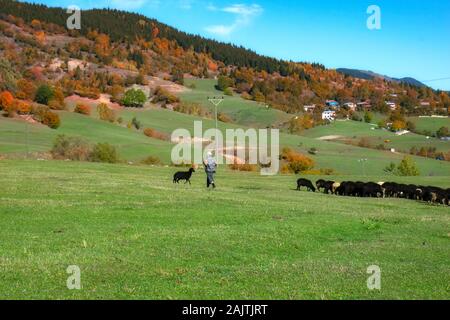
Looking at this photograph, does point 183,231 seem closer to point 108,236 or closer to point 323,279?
point 108,236

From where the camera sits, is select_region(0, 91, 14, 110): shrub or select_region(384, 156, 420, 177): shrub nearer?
select_region(384, 156, 420, 177): shrub

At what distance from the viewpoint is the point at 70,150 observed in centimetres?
7444

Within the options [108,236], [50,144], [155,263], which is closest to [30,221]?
[108,236]

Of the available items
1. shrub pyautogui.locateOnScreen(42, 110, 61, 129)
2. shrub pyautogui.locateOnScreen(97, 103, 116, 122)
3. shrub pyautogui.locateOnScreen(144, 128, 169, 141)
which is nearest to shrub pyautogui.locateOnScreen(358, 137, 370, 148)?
shrub pyautogui.locateOnScreen(144, 128, 169, 141)

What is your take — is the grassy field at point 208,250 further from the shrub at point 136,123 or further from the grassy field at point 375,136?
the grassy field at point 375,136

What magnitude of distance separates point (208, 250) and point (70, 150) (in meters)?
62.8

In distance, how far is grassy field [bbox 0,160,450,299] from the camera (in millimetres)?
11000

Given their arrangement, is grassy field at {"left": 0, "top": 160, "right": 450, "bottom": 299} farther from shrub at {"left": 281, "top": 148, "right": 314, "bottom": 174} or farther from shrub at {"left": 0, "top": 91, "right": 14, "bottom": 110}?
shrub at {"left": 0, "top": 91, "right": 14, "bottom": 110}

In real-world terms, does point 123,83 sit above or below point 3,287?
above

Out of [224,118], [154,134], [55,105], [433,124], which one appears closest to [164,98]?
[224,118]

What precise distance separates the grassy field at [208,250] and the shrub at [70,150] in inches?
1886

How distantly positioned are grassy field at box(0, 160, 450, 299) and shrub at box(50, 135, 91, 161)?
47894mm

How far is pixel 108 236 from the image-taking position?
54.2 ft
